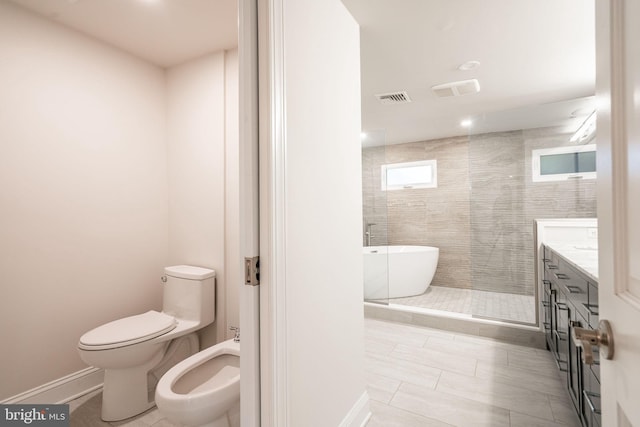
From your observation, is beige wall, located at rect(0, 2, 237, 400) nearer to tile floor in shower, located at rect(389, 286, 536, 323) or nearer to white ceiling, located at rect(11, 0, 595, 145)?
white ceiling, located at rect(11, 0, 595, 145)

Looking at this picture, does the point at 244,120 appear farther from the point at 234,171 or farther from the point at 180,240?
the point at 180,240

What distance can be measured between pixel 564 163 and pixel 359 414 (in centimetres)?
288

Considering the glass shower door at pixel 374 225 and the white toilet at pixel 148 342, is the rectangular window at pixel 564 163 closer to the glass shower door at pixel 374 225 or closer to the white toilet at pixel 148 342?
the glass shower door at pixel 374 225

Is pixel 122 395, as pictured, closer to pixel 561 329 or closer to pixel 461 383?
pixel 461 383

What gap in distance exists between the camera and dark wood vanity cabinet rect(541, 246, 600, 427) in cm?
121

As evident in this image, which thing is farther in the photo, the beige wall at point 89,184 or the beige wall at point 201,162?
the beige wall at point 201,162

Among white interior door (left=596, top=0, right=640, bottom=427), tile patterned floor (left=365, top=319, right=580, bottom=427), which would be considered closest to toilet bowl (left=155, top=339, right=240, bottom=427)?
tile patterned floor (left=365, top=319, right=580, bottom=427)

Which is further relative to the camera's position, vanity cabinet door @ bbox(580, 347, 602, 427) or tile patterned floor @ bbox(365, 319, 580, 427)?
tile patterned floor @ bbox(365, 319, 580, 427)

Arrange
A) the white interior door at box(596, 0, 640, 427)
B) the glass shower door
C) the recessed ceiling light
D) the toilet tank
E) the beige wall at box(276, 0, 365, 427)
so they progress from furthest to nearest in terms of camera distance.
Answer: the glass shower door
the recessed ceiling light
the toilet tank
the beige wall at box(276, 0, 365, 427)
the white interior door at box(596, 0, 640, 427)

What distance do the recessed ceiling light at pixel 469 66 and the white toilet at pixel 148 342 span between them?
2511 mm

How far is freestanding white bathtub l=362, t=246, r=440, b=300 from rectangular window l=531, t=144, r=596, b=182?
68.4 inches

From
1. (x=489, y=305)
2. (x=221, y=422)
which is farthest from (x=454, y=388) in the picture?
(x=221, y=422)

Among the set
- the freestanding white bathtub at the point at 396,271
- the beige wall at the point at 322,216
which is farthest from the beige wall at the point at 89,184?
the freestanding white bathtub at the point at 396,271

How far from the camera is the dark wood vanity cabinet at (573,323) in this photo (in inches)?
47.8
